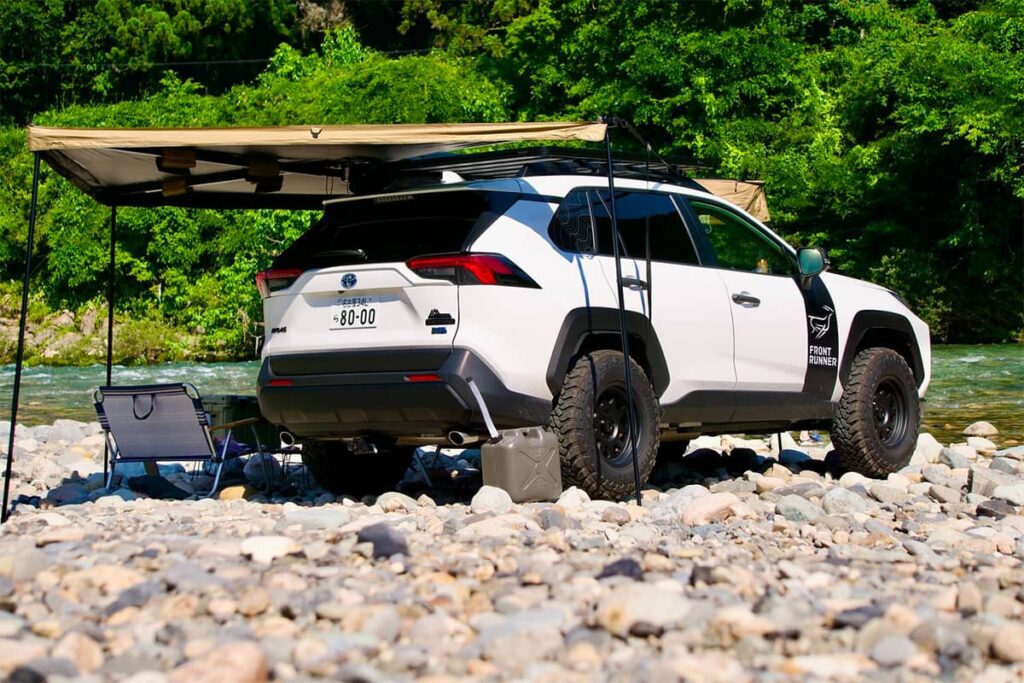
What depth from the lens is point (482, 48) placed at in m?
46.3

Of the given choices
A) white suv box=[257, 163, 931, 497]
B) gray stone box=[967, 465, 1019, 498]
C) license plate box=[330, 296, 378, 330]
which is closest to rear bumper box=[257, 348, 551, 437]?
white suv box=[257, 163, 931, 497]

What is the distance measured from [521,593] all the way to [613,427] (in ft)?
9.82

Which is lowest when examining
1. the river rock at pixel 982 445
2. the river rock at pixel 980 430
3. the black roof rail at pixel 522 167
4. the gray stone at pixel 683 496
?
the river rock at pixel 980 430

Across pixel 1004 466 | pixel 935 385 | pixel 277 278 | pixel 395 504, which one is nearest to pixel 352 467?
pixel 395 504

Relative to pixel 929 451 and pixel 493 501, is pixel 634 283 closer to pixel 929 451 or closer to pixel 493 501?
pixel 493 501

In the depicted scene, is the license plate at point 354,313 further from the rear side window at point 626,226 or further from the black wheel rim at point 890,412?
the black wheel rim at point 890,412

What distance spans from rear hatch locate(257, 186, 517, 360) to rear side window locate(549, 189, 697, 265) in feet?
1.42

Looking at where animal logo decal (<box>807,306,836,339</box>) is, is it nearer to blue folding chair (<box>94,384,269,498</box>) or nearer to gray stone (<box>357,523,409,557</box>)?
blue folding chair (<box>94,384,269,498</box>)

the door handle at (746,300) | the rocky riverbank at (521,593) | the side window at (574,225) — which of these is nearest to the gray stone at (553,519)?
the rocky riverbank at (521,593)

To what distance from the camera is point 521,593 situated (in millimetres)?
5043

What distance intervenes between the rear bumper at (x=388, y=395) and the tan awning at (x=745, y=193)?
15.0 ft

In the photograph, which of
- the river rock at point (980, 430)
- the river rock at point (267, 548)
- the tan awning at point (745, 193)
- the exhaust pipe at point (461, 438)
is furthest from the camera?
the river rock at point (980, 430)

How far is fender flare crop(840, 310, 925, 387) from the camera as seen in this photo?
9.49 m

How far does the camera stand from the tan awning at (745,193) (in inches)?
454
